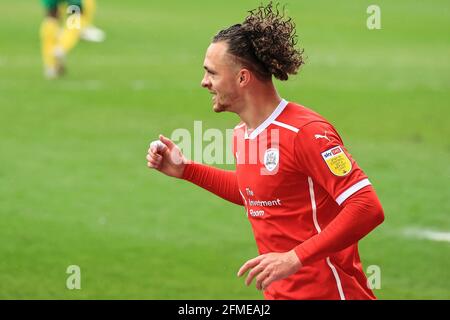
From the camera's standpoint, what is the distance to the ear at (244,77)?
5426 mm

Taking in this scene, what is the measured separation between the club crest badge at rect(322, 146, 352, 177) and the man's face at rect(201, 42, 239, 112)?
0.67 meters

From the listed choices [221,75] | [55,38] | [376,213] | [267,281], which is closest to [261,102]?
[221,75]

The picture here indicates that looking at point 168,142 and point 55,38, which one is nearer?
point 168,142

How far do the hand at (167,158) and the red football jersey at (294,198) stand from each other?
49 cm

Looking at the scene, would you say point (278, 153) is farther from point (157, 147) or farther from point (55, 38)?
point (55, 38)

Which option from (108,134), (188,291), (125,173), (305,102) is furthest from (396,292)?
(305,102)

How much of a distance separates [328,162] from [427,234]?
5981 mm

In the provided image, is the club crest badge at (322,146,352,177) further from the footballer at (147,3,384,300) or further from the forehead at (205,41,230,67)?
the forehead at (205,41,230,67)

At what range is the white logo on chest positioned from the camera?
532cm

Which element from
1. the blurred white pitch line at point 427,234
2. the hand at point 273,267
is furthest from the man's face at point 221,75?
the blurred white pitch line at point 427,234

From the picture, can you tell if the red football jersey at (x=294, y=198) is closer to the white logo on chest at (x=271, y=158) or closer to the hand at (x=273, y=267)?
the white logo on chest at (x=271, y=158)

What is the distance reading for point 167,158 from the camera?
19.3 feet

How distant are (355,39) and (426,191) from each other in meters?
12.1
